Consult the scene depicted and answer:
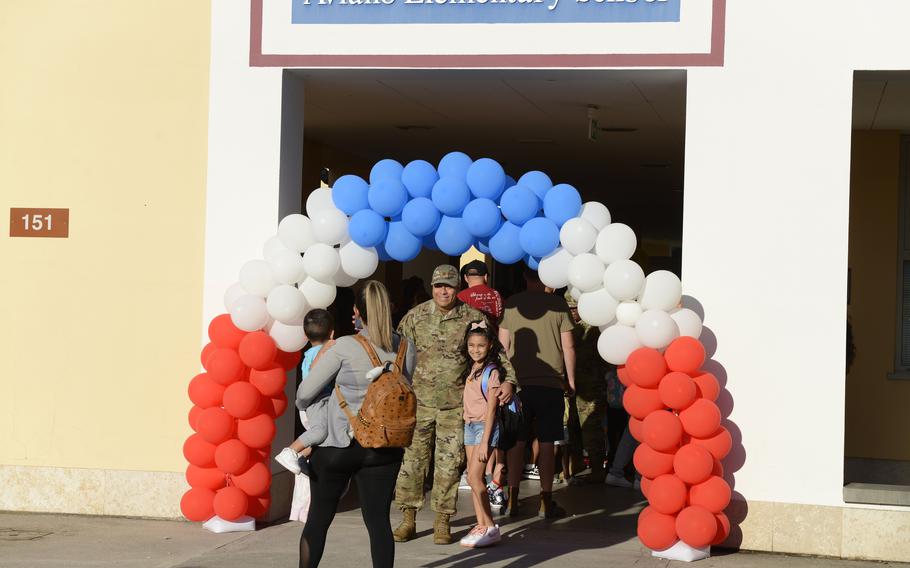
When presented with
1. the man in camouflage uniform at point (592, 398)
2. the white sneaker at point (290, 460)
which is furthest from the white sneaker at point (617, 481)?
the white sneaker at point (290, 460)

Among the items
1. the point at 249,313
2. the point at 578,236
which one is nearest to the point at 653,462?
the point at 578,236

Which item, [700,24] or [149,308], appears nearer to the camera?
[700,24]

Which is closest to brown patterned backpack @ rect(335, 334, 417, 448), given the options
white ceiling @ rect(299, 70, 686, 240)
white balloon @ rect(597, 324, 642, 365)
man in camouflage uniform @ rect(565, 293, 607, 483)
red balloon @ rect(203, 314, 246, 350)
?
white balloon @ rect(597, 324, 642, 365)

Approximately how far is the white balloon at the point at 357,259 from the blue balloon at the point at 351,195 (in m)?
0.24

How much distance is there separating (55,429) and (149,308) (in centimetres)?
116

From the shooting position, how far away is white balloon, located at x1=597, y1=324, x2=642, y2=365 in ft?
25.1

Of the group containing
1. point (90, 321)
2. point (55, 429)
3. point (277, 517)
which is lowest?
point (277, 517)

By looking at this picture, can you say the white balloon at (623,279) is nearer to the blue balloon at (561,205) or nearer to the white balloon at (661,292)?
the white balloon at (661,292)

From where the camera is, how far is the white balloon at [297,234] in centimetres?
794

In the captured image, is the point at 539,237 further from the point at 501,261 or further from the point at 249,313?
the point at 249,313

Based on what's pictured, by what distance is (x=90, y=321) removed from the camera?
8.90m

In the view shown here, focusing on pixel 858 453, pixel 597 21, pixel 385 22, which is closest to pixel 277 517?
pixel 385 22

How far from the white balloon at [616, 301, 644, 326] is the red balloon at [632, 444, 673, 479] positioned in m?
0.80

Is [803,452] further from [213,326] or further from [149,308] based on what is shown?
[149,308]
